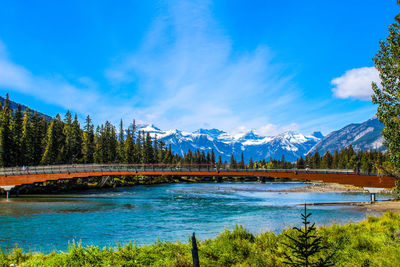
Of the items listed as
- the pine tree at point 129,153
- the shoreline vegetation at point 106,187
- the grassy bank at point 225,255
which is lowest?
the shoreline vegetation at point 106,187

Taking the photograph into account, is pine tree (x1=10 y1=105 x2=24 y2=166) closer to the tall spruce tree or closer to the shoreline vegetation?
the tall spruce tree

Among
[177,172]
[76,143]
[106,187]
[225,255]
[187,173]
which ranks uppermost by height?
[76,143]

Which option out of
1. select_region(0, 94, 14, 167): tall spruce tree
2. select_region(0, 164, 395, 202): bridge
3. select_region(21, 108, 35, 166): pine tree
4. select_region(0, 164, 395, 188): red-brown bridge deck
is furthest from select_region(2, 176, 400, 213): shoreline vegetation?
select_region(21, 108, 35, 166): pine tree

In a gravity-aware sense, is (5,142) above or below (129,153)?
above

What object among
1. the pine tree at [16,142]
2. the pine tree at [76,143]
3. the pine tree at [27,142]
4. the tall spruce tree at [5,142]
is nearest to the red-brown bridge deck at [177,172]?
the tall spruce tree at [5,142]

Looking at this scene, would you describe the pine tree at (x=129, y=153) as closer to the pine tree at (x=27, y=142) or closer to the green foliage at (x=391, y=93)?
the pine tree at (x=27, y=142)

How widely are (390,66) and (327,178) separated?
41141 millimetres

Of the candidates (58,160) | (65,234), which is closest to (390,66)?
(65,234)

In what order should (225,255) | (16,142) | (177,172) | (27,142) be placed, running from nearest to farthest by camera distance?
(225,255), (177,172), (16,142), (27,142)

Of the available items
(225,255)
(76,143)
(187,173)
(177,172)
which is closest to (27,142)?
(76,143)

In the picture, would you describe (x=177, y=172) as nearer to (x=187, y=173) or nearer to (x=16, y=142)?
(x=187, y=173)

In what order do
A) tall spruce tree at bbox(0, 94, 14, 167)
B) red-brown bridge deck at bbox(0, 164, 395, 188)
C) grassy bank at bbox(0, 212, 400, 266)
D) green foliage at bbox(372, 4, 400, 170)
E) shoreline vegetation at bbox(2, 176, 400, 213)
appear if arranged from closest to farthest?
grassy bank at bbox(0, 212, 400, 266), green foliage at bbox(372, 4, 400, 170), red-brown bridge deck at bbox(0, 164, 395, 188), shoreline vegetation at bbox(2, 176, 400, 213), tall spruce tree at bbox(0, 94, 14, 167)

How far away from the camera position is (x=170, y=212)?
42.5 meters

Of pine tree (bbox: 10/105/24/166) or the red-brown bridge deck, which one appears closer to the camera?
the red-brown bridge deck
